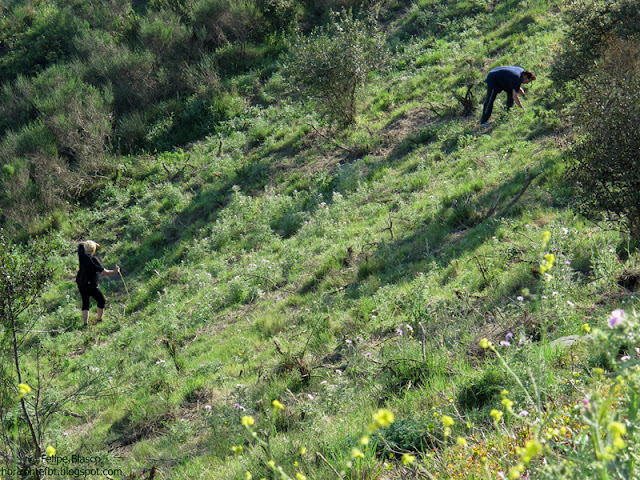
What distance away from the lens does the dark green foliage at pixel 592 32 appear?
9.98 m

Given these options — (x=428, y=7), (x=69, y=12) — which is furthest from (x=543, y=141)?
(x=69, y=12)

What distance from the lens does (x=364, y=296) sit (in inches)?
267

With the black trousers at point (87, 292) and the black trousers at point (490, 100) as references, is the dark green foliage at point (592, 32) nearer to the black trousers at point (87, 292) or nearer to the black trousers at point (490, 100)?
the black trousers at point (490, 100)

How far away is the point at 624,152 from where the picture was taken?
5.14 meters

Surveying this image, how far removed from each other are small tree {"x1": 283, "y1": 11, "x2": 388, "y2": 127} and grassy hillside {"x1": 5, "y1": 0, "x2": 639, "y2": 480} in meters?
0.78

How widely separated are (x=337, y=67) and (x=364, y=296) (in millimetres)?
7666

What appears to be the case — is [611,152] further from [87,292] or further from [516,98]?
[87,292]

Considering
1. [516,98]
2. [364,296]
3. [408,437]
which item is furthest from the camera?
[516,98]

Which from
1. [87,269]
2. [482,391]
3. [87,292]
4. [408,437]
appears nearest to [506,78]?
[482,391]

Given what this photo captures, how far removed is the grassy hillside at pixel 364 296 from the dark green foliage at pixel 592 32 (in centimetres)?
80

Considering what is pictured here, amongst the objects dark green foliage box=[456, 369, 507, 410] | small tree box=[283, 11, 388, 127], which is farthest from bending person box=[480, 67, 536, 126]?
dark green foliage box=[456, 369, 507, 410]

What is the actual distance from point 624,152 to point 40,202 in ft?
48.5

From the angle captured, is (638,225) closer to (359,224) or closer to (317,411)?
(317,411)

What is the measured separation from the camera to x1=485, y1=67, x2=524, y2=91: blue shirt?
1032 centimetres
